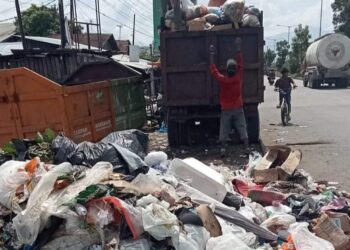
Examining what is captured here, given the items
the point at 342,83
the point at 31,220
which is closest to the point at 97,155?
the point at 31,220

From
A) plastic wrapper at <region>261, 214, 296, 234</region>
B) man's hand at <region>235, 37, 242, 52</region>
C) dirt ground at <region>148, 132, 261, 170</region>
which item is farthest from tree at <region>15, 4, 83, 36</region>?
plastic wrapper at <region>261, 214, 296, 234</region>

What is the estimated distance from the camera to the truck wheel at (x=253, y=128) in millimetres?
8531

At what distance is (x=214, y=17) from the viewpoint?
8.19 m

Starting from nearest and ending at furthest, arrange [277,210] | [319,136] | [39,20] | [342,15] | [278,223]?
[278,223] → [277,210] → [319,136] → [39,20] → [342,15]

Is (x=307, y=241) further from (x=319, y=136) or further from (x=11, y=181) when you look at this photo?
(x=319, y=136)

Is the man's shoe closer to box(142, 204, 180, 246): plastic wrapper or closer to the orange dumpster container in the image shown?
the orange dumpster container

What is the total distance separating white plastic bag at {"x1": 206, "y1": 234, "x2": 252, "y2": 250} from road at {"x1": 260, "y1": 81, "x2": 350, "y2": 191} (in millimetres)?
2555

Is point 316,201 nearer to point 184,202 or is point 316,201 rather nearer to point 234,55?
point 184,202

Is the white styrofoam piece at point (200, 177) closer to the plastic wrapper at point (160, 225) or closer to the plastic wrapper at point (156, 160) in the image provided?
the plastic wrapper at point (156, 160)

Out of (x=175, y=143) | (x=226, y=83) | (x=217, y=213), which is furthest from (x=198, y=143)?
(x=217, y=213)

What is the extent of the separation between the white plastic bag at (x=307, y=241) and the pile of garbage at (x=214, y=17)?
4847mm

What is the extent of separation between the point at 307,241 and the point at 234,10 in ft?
16.7

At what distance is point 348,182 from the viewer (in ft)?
19.6

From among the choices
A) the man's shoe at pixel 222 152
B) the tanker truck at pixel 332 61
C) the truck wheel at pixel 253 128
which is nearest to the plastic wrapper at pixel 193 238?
the man's shoe at pixel 222 152
